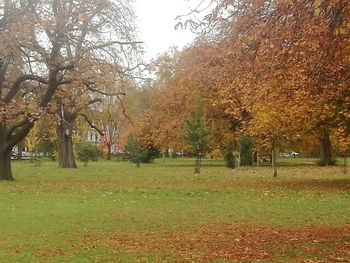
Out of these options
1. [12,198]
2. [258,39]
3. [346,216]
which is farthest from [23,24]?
[258,39]

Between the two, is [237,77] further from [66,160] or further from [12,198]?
[66,160]

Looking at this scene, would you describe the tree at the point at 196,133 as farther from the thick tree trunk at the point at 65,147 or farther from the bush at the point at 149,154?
the bush at the point at 149,154

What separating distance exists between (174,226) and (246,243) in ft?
9.18

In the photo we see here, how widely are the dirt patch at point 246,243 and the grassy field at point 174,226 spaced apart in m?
0.02

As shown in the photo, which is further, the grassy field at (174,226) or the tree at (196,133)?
the tree at (196,133)

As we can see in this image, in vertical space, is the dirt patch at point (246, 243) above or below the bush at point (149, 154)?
below

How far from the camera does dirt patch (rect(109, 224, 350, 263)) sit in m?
9.57

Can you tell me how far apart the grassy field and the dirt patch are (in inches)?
0.7

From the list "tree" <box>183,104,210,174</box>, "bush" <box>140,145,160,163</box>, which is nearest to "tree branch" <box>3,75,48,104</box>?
"tree" <box>183,104,210,174</box>

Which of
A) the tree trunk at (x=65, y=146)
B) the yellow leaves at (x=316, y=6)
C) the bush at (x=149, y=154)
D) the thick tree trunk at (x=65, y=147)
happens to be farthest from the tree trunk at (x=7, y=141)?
the bush at (x=149, y=154)

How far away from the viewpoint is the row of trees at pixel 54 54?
26750mm

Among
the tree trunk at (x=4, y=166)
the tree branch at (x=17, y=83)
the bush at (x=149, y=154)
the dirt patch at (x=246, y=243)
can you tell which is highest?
the tree branch at (x=17, y=83)

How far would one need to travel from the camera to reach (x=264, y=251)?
1007cm

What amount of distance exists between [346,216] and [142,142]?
50.2 meters
